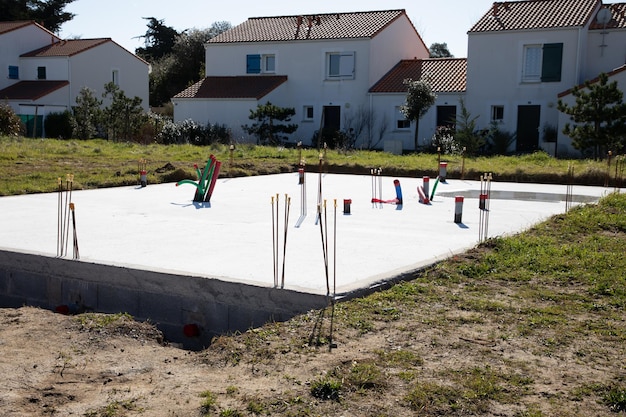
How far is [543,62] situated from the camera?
108ft

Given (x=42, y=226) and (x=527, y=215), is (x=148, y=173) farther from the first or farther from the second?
(x=527, y=215)

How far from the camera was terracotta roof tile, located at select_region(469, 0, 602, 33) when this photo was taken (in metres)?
32.5

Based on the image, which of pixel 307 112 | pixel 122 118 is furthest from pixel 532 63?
pixel 122 118

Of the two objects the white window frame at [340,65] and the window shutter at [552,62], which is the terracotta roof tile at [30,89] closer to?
the white window frame at [340,65]

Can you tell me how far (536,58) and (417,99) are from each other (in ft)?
18.0

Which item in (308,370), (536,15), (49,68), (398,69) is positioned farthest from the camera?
(49,68)

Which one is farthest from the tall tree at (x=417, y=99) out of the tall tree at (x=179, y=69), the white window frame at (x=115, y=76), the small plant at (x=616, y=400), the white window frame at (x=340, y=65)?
the small plant at (x=616, y=400)

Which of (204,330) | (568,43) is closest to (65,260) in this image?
(204,330)

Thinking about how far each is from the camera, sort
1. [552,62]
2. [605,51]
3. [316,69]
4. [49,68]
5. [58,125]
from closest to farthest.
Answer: [605,51] → [552,62] → [316,69] → [58,125] → [49,68]

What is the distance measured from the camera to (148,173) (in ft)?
60.0

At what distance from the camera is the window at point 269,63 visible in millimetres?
39906

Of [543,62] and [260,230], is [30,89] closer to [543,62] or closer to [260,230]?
[543,62]

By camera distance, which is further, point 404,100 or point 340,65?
point 340,65

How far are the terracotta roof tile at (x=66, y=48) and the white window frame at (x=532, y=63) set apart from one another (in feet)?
83.1
